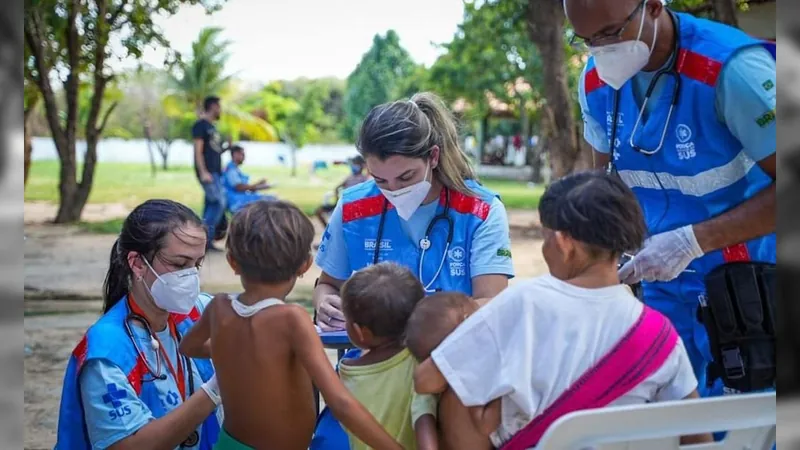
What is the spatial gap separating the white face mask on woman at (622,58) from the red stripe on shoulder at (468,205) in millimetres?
628

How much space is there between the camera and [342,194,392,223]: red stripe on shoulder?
9.97 ft

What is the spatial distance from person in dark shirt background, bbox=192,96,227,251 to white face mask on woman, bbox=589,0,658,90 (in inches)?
378

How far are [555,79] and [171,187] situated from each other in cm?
2016

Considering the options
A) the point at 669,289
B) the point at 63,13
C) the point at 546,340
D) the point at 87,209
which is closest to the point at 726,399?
the point at 546,340

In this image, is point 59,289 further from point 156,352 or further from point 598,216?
point 598,216

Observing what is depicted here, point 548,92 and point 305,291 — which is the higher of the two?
point 548,92

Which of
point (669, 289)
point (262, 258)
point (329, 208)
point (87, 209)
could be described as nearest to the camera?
point (262, 258)

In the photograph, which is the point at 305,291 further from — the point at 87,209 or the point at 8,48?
the point at 87,209

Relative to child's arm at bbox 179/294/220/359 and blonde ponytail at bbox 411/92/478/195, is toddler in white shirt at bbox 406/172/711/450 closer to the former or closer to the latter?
child's arm at bbox 179/294/220/359

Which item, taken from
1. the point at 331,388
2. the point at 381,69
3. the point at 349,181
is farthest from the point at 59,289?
the point at 381,69

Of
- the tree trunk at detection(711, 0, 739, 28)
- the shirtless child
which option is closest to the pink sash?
the shirtless child

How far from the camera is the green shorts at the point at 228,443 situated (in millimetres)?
2350

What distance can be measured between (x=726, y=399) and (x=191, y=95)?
37.0 m

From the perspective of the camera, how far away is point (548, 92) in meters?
11.9
